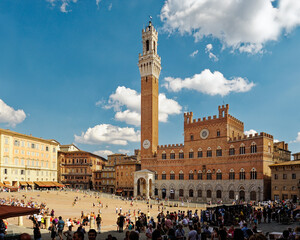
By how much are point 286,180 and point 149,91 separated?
3785 cm

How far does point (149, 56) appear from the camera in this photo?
72.9 m

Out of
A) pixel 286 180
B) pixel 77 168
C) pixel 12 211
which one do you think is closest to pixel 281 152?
pixel 286 180

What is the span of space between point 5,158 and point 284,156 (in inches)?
2442

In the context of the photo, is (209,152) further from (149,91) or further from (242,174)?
(149,91)

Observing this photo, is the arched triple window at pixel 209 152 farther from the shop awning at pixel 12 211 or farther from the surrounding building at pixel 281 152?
the shop awning at pixel 12 211

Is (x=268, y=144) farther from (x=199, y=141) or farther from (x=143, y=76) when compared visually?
(x=143, y=76)

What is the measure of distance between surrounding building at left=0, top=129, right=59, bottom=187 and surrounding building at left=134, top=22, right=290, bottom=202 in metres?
26.1

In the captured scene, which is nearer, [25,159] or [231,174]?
[231,174]

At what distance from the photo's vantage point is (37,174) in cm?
7225

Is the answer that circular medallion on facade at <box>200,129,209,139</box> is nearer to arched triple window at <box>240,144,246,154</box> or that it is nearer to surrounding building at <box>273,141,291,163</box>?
arched triple window at <box>240,144,246,154</box>

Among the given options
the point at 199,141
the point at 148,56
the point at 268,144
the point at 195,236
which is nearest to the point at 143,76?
the point at 148,56

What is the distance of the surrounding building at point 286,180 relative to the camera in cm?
4531

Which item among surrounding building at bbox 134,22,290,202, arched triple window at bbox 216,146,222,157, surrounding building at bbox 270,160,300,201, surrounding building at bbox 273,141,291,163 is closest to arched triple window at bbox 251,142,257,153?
surrounding building at bbox 134,22,290,202

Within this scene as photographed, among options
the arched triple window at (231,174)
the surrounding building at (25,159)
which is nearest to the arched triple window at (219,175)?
the arched triple window at (231,174)
